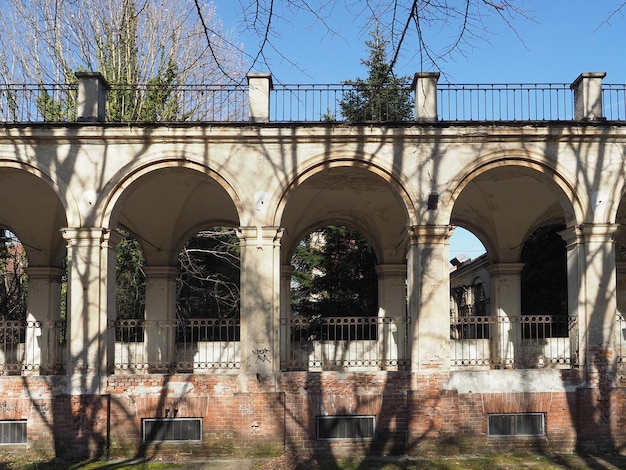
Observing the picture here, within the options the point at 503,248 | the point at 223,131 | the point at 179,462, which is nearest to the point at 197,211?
the point at 223,131

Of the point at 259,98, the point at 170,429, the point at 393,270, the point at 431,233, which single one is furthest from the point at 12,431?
the point at 393,270

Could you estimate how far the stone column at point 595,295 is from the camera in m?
11.7

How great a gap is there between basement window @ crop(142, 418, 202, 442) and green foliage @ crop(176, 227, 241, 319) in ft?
38.4

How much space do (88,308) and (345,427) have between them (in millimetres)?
4664

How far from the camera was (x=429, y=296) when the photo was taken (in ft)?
38.8

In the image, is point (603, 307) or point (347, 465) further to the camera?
point (603, 307)

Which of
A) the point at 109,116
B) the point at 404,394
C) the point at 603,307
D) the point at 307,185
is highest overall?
the point at 109,116

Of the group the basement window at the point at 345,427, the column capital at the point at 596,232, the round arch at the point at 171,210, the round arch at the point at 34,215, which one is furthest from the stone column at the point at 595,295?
the round arch at the point at 34,215

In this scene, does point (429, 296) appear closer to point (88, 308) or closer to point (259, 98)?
point (259, 98)

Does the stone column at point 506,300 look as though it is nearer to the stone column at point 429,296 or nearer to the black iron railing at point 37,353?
the stone column at point 429,296

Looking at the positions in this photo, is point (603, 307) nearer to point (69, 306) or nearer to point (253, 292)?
point (253, 292)

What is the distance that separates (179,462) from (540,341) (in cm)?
A: 930

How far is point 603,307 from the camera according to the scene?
11719mm

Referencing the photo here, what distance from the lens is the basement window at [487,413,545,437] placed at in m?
11.8
